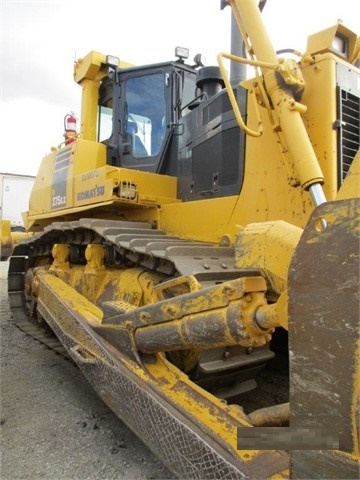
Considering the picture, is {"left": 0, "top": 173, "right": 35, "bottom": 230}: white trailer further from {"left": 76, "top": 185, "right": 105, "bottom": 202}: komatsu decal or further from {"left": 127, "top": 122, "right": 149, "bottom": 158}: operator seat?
{"left": 127, "top": 122, "right": 149, "bottom": 158}: operator seat

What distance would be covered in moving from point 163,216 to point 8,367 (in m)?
1.92

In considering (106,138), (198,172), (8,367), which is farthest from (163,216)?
(8,367)

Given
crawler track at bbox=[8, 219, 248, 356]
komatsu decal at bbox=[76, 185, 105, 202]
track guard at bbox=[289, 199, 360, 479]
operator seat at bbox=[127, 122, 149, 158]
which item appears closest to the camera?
track guard at bbox=[289, 199, 360, 479]

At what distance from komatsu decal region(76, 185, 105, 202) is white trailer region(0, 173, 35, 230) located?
12106 mm

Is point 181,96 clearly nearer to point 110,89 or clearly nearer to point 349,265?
point 110,89

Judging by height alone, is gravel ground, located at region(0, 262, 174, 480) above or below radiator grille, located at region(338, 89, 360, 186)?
below

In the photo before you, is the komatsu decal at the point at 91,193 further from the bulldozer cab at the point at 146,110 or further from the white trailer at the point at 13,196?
the white trailer at the point at 13,196

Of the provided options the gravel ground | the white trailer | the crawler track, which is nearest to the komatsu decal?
the crawler track

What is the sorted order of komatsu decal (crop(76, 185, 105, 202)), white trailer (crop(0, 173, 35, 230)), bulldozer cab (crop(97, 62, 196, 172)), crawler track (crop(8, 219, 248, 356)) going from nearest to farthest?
crawler track (crop(8, 219, 248, 356)) → komatsu decal (crop(76, 185, 105, 202)) → bulldozer cab (crop(97, 62, 196, 172)) → white trailer (crop(0, 173, 35, 230))

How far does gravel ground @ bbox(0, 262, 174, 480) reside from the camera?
1.93 m

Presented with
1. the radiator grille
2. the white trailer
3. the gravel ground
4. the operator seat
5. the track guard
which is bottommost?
the gravel ground

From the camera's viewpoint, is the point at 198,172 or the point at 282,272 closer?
the point at 282,272

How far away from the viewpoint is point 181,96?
3.79 m

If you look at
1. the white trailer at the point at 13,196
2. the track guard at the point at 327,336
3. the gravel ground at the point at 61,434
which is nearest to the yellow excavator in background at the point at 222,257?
the track guard at the point at 327,336
